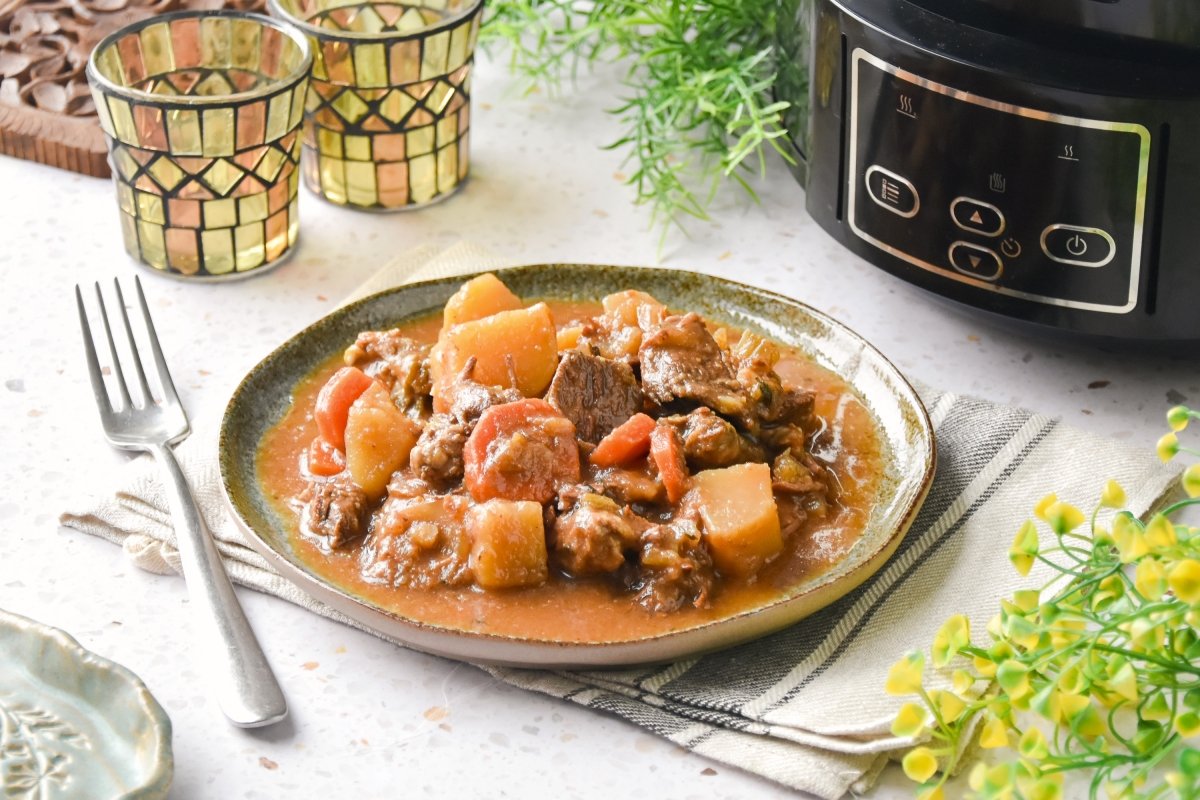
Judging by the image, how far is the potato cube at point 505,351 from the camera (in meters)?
1.46

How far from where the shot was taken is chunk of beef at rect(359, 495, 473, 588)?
1.27 meters

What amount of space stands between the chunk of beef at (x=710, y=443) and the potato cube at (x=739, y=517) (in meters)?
0.02

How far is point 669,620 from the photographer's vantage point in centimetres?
123

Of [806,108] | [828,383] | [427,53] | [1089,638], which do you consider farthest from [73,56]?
[1089,638]

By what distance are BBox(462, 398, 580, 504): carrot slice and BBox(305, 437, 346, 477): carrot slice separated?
0.53 ft

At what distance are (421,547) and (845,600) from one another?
39 centimetres

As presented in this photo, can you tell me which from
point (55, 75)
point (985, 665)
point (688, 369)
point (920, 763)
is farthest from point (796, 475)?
point (55, 75)

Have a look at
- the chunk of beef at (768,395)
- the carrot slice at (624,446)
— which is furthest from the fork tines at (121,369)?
the chunk of beef at (768,395)

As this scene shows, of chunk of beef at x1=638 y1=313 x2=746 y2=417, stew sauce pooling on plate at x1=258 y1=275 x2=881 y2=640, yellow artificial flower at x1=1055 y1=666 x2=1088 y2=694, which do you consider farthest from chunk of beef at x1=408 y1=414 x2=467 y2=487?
yellow artificial flower at x1=1055 y1=666 x2=1088 y2=694

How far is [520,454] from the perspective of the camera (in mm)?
1310

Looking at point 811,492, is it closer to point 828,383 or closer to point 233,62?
point 828,383

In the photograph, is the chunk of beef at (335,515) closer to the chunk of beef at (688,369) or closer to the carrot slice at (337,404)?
the carrot slice at (337,404)

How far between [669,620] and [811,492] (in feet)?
0.80

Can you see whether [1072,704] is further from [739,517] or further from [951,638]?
[739,517]
